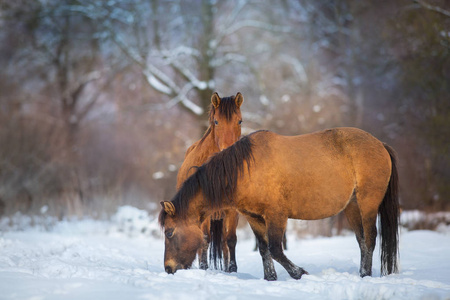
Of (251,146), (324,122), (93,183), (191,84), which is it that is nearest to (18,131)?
(93,183)

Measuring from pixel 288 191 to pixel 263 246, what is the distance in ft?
2.41

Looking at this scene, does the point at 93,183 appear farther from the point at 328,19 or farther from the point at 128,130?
the point at 328,19

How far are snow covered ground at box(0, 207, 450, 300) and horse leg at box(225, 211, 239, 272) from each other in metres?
0.36

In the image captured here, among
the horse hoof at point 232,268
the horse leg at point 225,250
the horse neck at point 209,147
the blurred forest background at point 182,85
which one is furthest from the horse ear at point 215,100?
the blurred forest background at point 182,85

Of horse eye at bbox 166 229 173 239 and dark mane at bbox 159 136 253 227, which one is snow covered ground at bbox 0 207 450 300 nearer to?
horse eye at bbox 166 229 173 239

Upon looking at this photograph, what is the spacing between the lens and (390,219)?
18.5 ft

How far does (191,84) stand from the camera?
49.6 ft

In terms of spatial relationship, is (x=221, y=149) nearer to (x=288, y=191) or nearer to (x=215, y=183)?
(x=215, y=183)

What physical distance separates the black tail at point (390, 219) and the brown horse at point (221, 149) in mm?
1979

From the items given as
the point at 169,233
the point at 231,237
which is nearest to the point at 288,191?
the point at 231,237

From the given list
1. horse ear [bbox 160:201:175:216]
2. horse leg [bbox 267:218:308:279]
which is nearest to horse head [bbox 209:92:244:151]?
horse ear [bbox 160:201:175:216]

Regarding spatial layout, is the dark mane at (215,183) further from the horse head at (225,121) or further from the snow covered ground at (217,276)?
the horse head at (225,121)

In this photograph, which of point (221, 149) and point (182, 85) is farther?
point (182, 85)

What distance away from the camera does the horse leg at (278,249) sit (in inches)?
193
